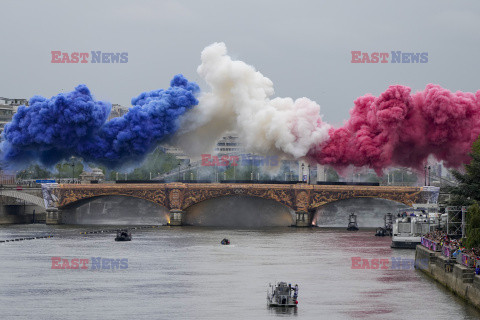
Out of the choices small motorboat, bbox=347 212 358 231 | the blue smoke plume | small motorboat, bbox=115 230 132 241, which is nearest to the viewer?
small motorboat, bbox=115 230 132 241

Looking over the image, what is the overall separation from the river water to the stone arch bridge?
76.9ft

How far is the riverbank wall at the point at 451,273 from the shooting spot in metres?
80.6

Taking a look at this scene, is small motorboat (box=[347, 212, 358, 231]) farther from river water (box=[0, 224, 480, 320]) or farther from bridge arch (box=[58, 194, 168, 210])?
bridge arch (box=[58, 194, 168, 210])

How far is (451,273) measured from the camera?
296 feet

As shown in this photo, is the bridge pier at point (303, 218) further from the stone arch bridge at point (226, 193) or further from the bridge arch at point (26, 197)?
the bridge arch at point (26, 197)

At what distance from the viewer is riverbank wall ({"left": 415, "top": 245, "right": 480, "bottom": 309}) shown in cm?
8056

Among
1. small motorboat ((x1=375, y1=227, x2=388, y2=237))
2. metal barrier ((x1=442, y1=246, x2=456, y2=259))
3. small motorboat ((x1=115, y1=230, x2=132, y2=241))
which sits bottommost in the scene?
metal barrier ((x1=442, y1=246, x2=456, y2=259))

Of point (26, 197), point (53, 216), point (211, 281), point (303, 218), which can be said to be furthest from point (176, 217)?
point (211, 281)

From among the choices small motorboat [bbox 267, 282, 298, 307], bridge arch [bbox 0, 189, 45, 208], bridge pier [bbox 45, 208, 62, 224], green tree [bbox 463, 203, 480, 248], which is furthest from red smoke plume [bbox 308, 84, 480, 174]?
small motorboat [bbox 267, 282, 298, 307]

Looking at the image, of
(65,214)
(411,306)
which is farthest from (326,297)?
(65,214)

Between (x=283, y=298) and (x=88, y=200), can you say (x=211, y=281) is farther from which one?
(x=88, y=200)

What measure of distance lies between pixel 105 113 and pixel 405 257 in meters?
65.0

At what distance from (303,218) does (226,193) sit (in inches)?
556

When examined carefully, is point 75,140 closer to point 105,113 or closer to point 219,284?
point 105,113
